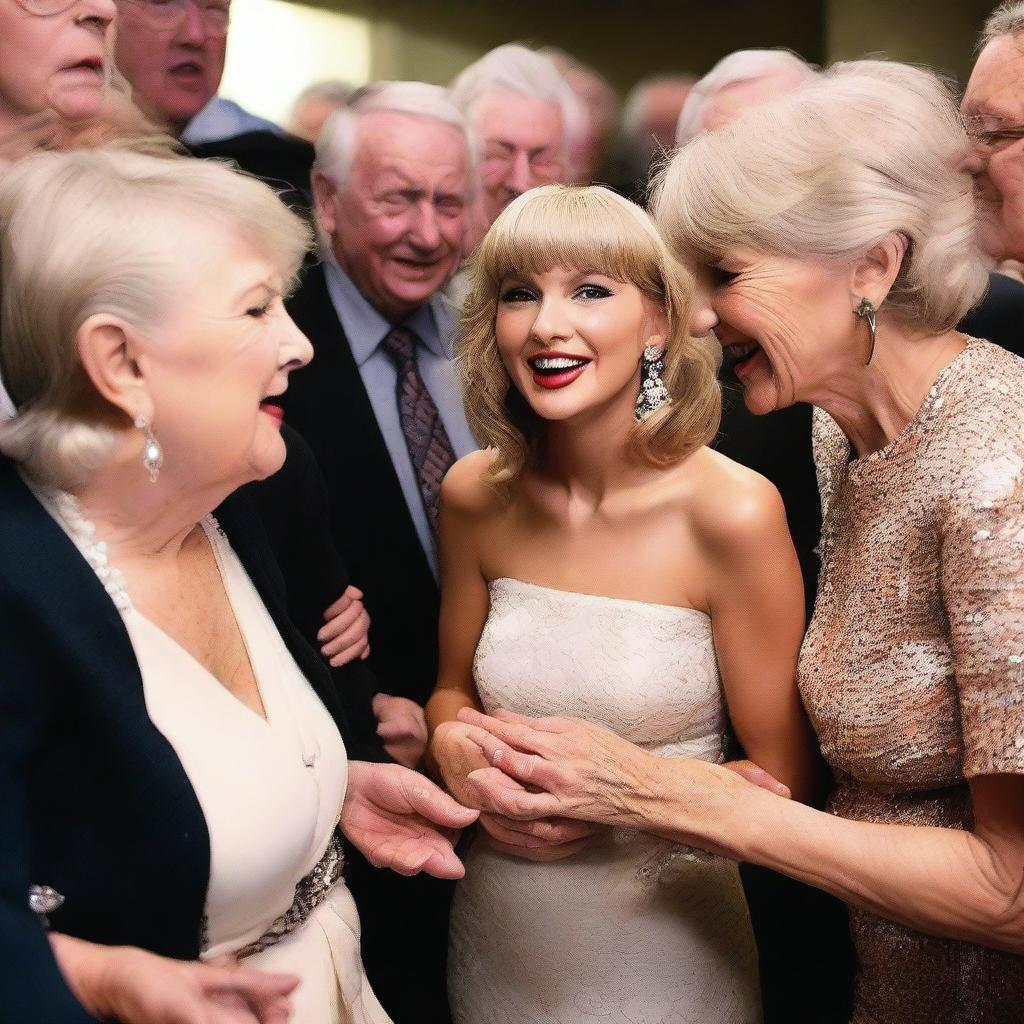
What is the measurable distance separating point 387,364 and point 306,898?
44.3 inches

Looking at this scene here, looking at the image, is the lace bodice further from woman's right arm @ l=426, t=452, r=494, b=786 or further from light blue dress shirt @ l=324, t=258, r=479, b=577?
light blue dress shirt @ l=324, t=258, r=479, b=577

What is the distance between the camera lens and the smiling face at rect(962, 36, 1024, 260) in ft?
7.07

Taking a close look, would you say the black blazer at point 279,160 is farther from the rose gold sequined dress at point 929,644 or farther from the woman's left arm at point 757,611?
the rose gold sequined dress at point 929,644

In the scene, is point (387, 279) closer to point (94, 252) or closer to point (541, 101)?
point (541, 101)

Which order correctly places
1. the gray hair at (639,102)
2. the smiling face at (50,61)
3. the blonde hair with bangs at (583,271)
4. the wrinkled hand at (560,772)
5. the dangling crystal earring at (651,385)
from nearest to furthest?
the smiling face at (50,61)
the wrinkled hand at (560,772)
the blonde hair with bangs at (583,271)
the dangling crystal earring at (651,385)
the gray hair at (639,102)

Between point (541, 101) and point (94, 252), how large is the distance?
4.80ft

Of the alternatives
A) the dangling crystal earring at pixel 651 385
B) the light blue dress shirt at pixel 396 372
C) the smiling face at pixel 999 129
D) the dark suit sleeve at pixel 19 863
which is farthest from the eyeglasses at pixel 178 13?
the smiling face at pixel 999 129

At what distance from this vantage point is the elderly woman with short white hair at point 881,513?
5.32 feet

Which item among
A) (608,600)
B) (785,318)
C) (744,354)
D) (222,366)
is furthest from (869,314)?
(222,366)

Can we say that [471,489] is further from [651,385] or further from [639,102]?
[639,102]

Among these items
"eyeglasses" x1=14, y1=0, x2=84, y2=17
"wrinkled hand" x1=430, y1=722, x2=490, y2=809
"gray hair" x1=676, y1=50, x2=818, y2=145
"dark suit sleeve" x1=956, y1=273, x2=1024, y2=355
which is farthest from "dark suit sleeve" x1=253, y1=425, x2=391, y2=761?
"dark suit sleeve" x1=956, y1=273, x2=1024, y2=355

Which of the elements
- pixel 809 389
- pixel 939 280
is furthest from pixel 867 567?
pixel 939 280

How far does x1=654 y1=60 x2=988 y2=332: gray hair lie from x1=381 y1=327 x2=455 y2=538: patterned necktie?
0.81 metres

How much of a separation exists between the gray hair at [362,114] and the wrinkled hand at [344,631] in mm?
802
